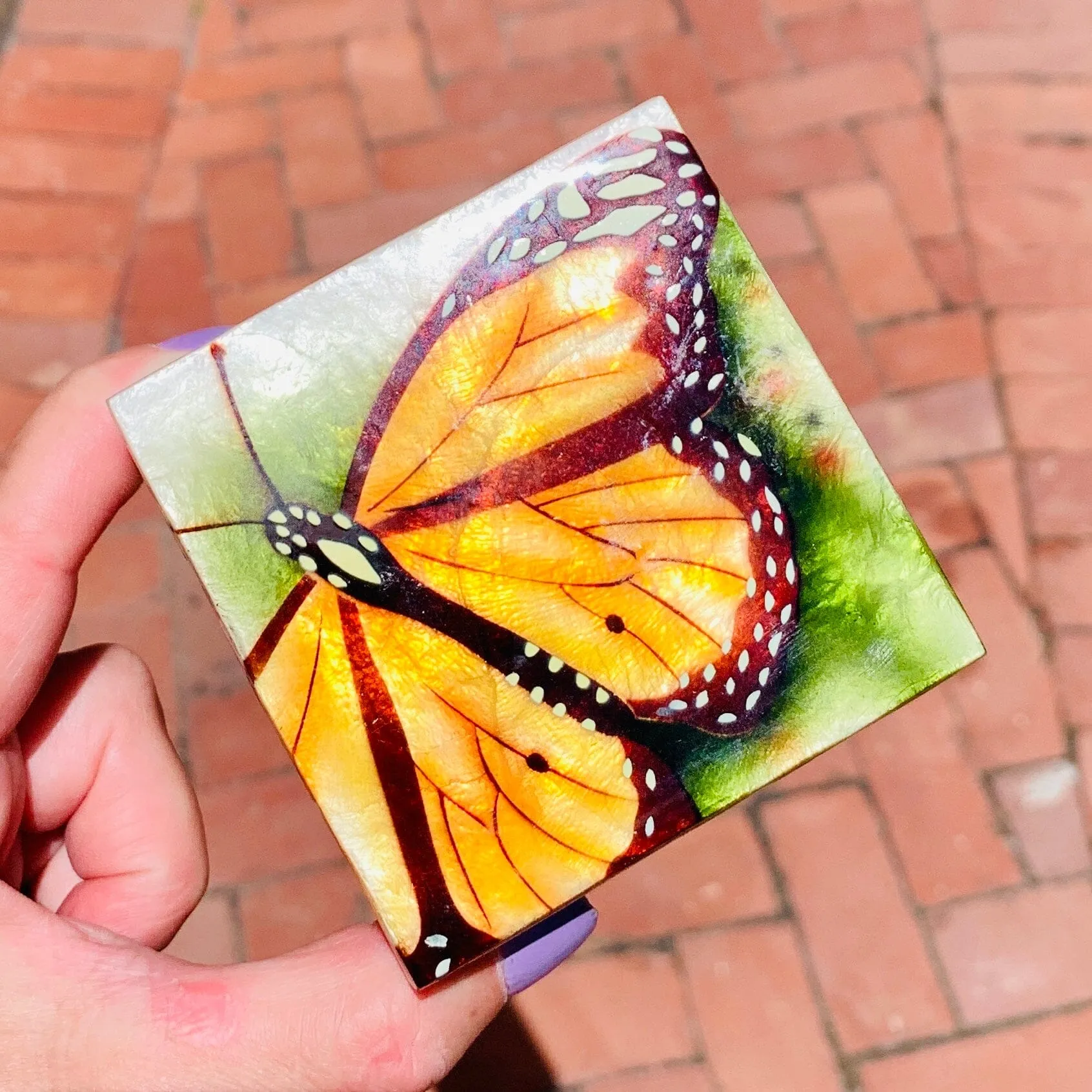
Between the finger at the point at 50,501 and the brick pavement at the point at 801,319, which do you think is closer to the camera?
the finger at the point at 50,501

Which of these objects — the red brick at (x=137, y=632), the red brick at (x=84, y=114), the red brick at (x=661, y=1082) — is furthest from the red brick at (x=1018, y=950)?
the red brick at (x=84, y=114)

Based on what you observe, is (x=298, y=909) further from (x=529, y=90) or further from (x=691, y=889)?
(x=529, y=90)

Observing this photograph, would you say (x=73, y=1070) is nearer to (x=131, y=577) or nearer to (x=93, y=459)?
(x=93, y=459)

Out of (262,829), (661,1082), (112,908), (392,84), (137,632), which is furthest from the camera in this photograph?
(392,84)

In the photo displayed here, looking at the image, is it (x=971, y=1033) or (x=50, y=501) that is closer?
(x=50, y=501)

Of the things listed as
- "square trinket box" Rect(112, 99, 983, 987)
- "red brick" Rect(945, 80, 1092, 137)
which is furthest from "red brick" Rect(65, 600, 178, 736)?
"red brick" Rect(945, 80, 1092, 137)

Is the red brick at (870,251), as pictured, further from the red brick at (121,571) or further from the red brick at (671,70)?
the red brick at (121,571)

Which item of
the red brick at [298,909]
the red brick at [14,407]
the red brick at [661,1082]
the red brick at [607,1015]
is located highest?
the red brick at [14,407]

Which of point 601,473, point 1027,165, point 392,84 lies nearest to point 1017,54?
point 1027,165

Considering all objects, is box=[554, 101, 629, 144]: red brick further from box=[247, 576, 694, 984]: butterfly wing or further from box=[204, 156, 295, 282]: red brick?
box=[247, 576, 694, 984]: butterfly wing
